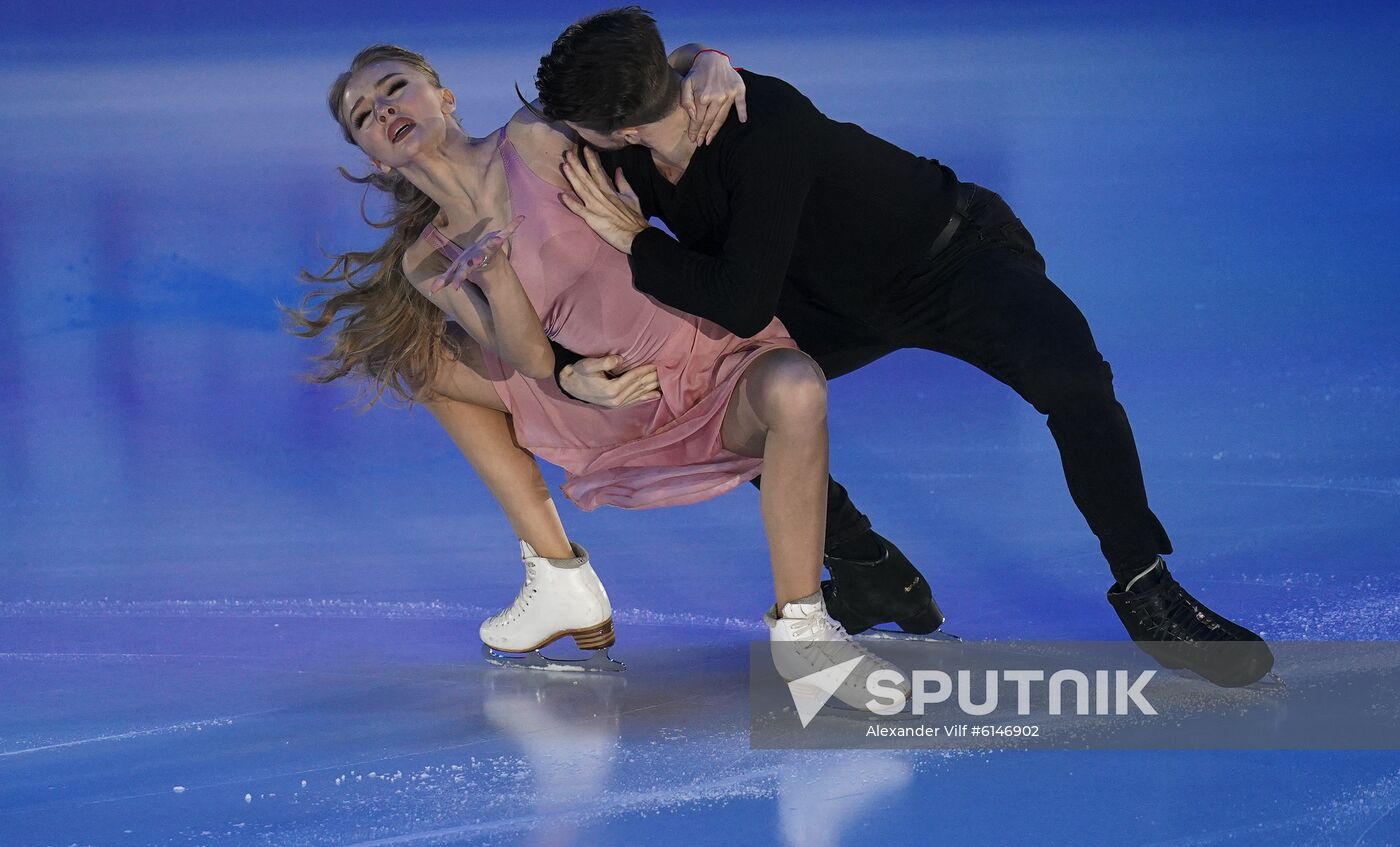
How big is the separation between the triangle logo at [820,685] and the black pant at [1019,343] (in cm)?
43

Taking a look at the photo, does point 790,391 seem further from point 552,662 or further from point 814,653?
point 552,662

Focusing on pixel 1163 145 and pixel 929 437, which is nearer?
pixel 929 437

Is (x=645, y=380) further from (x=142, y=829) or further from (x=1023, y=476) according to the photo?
(x=1023, y=476)

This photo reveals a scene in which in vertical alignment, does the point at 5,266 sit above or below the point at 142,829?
above

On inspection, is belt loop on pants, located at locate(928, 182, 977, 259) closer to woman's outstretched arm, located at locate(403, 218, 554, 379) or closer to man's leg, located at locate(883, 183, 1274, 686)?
man's leg, located at locate(883, 183, 1274, 686)

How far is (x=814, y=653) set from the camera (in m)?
2.56

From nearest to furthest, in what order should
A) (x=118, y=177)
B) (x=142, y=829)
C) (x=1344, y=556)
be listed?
(x=142, y=829), (x=1344, y=556), (x=118, y=177)

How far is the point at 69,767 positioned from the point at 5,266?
15.2ft

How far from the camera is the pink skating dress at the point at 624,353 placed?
269cm

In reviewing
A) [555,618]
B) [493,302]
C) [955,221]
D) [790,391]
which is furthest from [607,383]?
[955,221]

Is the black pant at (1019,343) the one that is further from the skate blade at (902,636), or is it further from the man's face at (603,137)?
the man's face at (603,137)

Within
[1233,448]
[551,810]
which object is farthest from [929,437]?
[551,810]

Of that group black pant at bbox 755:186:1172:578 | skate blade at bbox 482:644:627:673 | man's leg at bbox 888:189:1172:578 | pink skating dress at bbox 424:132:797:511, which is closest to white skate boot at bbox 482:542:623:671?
skate blade at bbox 482:644:627:673

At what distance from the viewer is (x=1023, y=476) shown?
4121 millimetres
